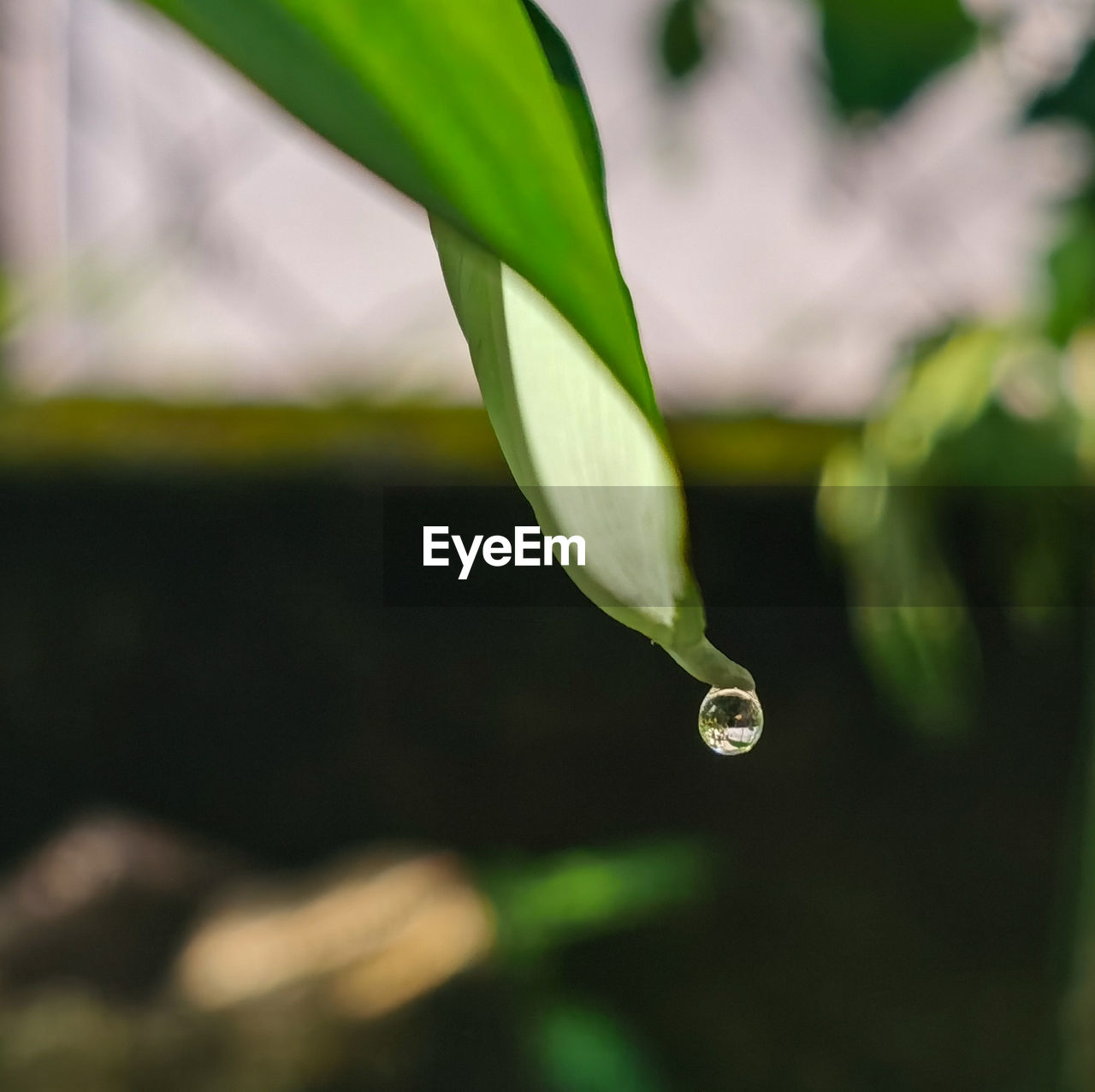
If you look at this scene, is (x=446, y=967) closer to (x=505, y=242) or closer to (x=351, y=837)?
(x=351, y=837)

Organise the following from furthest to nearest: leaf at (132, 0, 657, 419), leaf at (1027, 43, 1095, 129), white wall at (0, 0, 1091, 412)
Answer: white wall at (0, 0, 1091, 412) < leaf at (1027, 43, 1095, 129) < leaf at (132, 0, 657, 419)

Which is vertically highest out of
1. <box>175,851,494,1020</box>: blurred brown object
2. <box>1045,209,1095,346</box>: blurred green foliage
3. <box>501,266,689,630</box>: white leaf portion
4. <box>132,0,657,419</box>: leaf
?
<box>132,0,657,419</box>: leaf

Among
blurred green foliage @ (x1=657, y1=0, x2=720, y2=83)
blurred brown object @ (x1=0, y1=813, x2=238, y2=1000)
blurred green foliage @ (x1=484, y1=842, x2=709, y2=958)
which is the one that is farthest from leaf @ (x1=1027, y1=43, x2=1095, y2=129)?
blurred brown object @ (x1=0, y1=813, x2=238, y2=1000)

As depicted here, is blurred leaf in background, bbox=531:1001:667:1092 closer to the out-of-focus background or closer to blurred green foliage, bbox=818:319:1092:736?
the out-of-focus background

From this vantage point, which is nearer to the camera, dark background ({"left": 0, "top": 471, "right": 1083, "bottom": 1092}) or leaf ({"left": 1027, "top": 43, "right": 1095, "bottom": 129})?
leaf ({"left": 1027, "top": 43, "right": 1095, "bottom": 129})

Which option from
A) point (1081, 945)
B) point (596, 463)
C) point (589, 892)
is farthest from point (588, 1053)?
point (596, 463)

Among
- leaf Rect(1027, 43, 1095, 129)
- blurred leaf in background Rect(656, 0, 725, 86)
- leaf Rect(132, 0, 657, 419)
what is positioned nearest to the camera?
leaf Rect(132, 0, 657, 419)

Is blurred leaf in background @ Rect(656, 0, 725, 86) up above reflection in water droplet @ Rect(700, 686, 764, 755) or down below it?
above

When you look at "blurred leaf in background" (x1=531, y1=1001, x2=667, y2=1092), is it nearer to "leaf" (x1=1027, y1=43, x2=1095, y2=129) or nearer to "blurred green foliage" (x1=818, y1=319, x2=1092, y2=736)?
"blurred green foliage" (x1=818, y1=319, x2=1092, y2=736)
